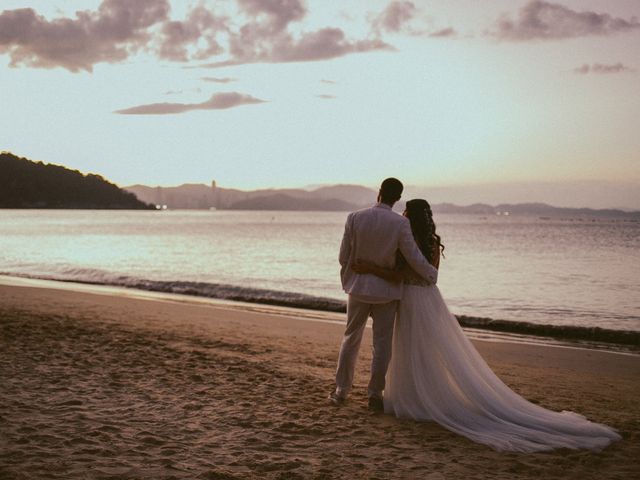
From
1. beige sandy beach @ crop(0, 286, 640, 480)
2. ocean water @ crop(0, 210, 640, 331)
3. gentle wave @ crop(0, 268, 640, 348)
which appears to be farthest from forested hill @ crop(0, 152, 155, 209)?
beige sandy beach @ crop(0, 286, 640, 480)

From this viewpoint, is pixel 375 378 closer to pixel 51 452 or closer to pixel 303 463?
pixel 303 463

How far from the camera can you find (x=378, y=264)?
19.1ft

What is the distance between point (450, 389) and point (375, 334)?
3.07 feet

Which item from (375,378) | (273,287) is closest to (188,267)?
(273,287)

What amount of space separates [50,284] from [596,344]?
19.7m

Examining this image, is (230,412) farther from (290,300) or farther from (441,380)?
(290,300)

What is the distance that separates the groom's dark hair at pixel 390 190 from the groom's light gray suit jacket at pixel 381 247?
0.28 ft

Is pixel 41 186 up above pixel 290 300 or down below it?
above

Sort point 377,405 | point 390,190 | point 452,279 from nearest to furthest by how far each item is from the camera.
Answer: point 390,190 < point 377,405 < point 452,279

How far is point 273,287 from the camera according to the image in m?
25.7

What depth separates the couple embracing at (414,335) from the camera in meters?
5.57

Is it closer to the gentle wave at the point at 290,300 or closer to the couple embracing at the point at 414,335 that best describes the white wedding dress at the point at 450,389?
the couple embracing at the point at 414,335

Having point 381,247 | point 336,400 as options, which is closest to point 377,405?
point 336,400

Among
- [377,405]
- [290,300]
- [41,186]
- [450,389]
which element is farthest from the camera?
[41,186]
